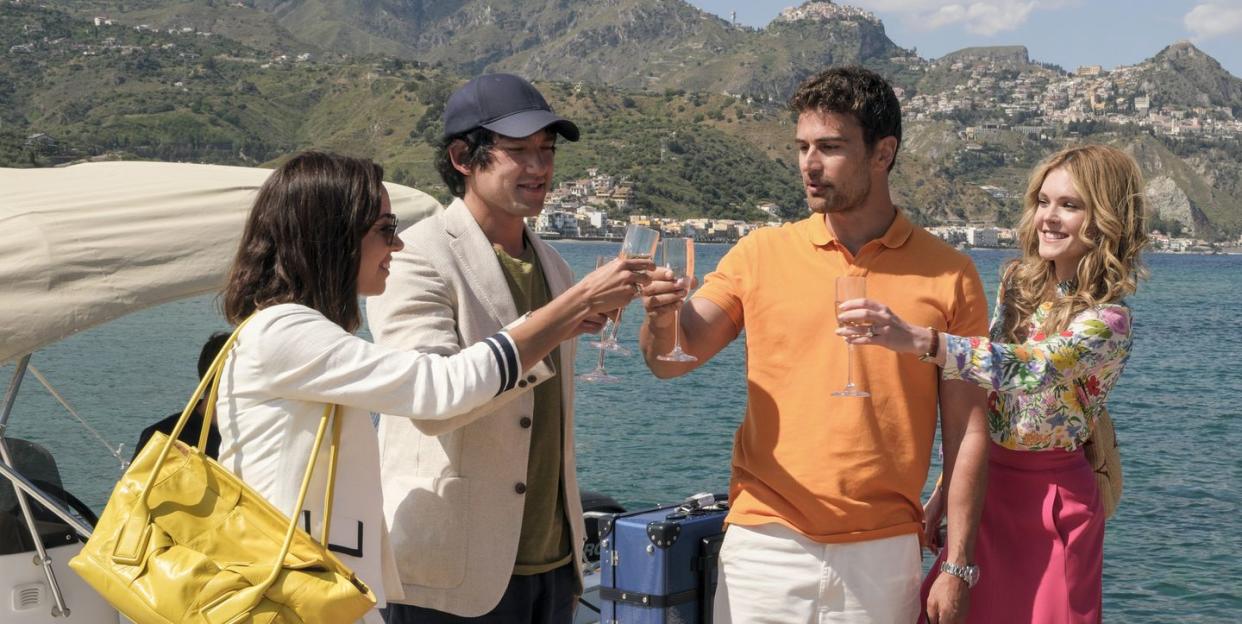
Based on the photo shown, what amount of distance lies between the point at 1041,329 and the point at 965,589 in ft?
2.23

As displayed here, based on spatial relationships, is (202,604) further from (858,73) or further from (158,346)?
(158,346)

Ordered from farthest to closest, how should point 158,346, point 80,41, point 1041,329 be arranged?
point 80,41, point 158,346, point 1041,329

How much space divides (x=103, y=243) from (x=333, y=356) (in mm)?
1397

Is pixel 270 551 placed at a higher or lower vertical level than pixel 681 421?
higher

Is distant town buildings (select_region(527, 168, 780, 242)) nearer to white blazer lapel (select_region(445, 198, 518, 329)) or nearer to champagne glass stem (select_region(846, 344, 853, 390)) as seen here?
white blazer lapel (select_region(445, 198, 518, 329))

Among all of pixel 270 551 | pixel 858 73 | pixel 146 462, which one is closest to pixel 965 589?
pixel 858 73

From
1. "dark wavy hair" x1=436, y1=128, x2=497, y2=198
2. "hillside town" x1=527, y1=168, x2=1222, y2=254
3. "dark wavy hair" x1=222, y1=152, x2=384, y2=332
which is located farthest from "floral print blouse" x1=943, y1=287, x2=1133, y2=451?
"hillside town" x1=527, y1=168, x2=1222, y2=254

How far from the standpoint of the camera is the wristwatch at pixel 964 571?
294cm

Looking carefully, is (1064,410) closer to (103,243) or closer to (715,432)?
(103,243)

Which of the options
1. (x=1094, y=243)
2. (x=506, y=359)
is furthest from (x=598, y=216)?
(x=506, y=359)

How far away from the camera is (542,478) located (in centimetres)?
312

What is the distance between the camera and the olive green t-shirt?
10.2 feet

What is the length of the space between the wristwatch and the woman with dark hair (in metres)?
1.07

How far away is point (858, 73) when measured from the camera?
3059 mm
